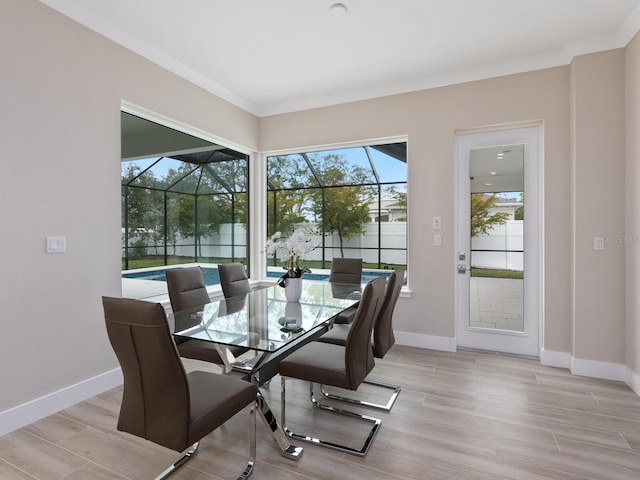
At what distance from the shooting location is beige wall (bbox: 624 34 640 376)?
2787 mm

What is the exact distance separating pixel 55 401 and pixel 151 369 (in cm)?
173

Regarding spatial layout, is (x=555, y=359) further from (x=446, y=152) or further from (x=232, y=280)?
(x=232, y=280)

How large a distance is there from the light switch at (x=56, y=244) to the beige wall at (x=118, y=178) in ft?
0.15

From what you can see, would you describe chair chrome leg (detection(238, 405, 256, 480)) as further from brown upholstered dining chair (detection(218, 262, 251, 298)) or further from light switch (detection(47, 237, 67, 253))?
light switch (detection(47, 237, 67, 253))

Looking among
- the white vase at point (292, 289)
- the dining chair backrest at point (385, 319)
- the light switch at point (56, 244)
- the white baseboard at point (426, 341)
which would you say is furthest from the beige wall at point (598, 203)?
the light switch at point (56, 244)

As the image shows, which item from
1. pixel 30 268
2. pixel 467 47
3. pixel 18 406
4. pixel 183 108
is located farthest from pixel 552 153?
pixel 18 406

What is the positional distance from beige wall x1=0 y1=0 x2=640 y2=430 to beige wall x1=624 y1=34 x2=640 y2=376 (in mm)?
19

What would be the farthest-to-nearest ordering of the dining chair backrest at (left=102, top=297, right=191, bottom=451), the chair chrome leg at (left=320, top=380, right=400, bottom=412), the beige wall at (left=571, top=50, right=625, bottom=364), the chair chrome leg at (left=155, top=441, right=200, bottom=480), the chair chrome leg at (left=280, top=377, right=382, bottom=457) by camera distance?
the beige wall at (left=571, top=50, right=625, bottom=364) → the chair chrome leg at (left=320, top=380, right=400, bottom=412) → the chair chrome leg at (left=280, top=377, right=382, bottom=457) → the chair chrome leg at (left=155, top=441, right=200, bottom=480) → the dining chair backrest at (left=102, top=297, right=191, bottom=451)

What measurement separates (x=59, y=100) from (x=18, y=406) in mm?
2103

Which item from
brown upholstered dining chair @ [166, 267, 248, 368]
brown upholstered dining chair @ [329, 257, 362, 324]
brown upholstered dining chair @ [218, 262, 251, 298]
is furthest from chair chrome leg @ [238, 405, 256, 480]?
brown upholstered dining chair @ [329, 257, 362, 324]

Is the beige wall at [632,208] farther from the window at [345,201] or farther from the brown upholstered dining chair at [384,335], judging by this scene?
the window at [345,201]

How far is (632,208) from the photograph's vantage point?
287 cm

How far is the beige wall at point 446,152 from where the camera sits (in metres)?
3.35

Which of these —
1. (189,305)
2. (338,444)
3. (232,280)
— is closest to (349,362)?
(338,444)
